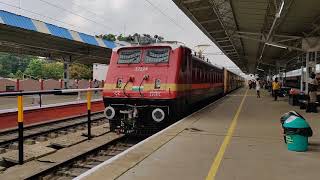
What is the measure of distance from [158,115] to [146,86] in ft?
3.46

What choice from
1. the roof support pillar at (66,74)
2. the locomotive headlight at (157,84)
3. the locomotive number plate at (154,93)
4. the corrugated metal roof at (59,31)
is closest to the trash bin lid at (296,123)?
the locomotive number plate at (154,93)

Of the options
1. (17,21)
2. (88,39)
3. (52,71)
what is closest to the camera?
(17,21)

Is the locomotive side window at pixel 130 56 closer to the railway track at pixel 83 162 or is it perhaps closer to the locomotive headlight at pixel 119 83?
the locomotive headlight at pixel 119 83

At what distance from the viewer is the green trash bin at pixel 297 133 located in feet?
27.1

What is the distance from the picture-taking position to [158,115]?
40.2 ft

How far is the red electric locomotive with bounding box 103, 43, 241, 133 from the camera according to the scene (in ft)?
41.1

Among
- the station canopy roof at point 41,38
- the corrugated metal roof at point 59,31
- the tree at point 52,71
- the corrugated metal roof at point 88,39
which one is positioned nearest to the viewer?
the station canopy roof at point 41,38

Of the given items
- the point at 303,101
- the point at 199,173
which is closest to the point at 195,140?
the point at 199,173

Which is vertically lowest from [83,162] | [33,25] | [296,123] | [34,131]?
[83,162]

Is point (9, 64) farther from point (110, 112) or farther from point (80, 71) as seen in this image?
point (110, 112)

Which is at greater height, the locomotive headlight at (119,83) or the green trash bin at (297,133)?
the locomotive headlight at (119,83)

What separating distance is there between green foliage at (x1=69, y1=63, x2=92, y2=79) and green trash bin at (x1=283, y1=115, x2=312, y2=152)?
232ft

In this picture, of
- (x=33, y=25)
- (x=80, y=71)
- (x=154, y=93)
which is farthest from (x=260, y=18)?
(x=80, y=71)

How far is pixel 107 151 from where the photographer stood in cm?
1105
